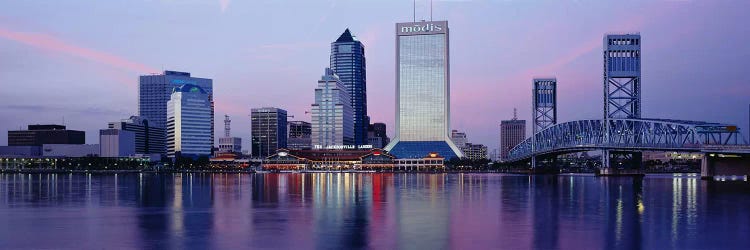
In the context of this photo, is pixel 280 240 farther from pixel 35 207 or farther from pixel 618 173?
pixel 618 173

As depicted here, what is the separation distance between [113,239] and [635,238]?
2341cm

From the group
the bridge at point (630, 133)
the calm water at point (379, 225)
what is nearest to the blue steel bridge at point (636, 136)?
the bridge at point (630, 133)

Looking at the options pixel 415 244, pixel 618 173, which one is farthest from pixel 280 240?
pixel 618 173

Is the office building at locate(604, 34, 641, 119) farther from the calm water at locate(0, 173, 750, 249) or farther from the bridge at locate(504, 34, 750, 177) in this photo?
A: the calm water at locate(0, 173, 750, 249)

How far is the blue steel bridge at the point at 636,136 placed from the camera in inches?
4658

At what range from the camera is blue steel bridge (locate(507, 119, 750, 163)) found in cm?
11831

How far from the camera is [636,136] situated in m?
148

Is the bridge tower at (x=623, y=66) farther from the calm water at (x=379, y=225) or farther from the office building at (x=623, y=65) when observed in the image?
the calm water at (x=379, y=225)

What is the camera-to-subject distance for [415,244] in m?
31.4

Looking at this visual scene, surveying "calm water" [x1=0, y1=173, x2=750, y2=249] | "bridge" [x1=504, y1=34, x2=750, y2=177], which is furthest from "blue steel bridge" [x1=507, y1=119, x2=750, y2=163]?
"calm water" [x1=0, y1=173, x2=750, y2=249]

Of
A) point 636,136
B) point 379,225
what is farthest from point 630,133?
point 379,225

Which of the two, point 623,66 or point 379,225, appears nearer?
point 379,225

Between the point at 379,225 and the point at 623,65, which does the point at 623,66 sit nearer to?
the point at 623,65

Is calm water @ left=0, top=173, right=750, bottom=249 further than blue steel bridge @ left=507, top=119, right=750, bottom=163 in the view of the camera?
No
